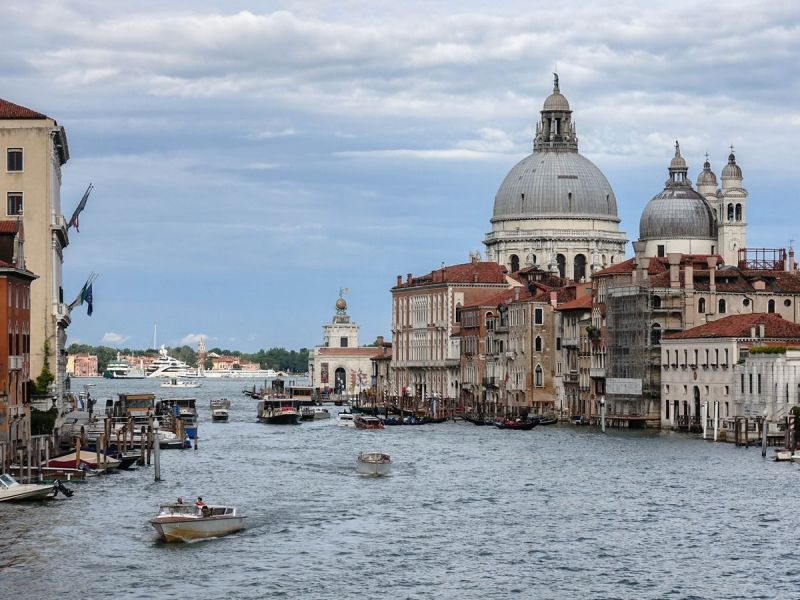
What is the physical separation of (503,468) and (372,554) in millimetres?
26462

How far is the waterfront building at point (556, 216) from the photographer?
164750mm

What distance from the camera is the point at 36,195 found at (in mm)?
76312

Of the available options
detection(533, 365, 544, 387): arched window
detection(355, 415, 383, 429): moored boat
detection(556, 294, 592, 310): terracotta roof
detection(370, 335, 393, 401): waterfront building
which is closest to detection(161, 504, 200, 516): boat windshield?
detection(355, 415, 383, 429): moored boat

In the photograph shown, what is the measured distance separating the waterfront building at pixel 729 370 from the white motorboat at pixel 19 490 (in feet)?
124

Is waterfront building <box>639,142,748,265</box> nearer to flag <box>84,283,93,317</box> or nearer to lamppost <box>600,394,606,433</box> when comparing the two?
lamppost <box>600,394,606,433</box>

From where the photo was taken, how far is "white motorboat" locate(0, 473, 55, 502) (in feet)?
180

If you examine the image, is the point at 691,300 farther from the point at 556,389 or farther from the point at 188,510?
the point at 188,510

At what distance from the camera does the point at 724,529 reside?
52.6 m

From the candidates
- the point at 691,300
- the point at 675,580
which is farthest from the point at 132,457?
the point at 691,300

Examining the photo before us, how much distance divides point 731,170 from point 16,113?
7836 centimetres

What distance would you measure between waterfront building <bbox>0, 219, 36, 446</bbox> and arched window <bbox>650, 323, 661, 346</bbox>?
4344 cm

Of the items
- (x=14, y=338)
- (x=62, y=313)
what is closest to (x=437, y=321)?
(x=62, y=313)

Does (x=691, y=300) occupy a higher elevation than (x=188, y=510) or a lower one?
higher

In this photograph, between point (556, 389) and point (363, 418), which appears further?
point (556, 389)
